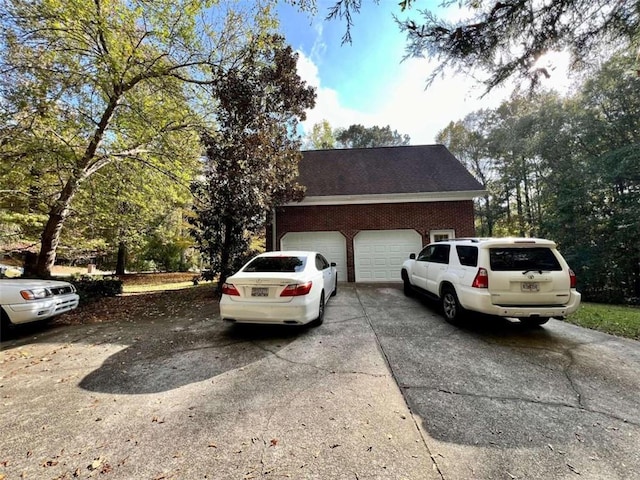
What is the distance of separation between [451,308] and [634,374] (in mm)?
2394

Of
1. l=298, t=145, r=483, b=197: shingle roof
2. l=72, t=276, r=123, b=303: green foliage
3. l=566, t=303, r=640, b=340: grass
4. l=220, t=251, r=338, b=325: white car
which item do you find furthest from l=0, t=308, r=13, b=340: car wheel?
l=566, t=303, r=640, b=340: grass

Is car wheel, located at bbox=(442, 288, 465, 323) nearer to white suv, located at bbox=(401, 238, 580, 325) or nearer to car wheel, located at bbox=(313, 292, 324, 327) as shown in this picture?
white suv, located at bbox=(401, 238, 580, 325)

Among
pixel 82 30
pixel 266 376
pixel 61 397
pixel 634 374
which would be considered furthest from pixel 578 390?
pixel 82 30

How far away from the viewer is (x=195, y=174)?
9492mm

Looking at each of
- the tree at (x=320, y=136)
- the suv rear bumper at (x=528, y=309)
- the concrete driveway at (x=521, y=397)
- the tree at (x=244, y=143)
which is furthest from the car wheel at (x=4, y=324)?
the tree at (x=320, y=136)

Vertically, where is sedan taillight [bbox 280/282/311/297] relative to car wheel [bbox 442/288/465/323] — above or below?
above

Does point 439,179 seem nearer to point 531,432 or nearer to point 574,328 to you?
point 574,328

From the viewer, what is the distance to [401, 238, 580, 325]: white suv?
14.2 feet

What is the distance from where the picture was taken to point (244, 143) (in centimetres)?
802

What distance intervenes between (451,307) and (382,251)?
6590mm

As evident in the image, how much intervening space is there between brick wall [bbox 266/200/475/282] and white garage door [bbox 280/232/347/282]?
0.78 feet


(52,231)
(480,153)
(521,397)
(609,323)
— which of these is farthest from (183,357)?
(480,153)

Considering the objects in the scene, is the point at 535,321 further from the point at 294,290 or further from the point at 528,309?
the point at 294,290

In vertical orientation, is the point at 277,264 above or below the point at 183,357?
above
